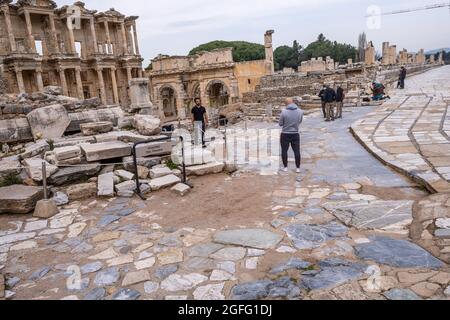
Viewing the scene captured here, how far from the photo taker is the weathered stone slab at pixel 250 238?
389 cm

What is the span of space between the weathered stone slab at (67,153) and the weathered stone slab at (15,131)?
239 centimetres

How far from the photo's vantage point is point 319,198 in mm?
5176

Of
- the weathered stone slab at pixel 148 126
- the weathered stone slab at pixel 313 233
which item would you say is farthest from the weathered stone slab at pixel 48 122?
the weathered stone slab at pixel 313 233

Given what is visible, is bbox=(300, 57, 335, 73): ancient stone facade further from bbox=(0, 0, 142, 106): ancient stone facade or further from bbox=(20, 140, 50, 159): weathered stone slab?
bbox=(20, 140, 50, 159): weathered stone slab

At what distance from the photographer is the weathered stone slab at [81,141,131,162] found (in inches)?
258

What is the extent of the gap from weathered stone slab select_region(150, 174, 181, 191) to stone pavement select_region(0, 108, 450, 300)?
0.14 metres

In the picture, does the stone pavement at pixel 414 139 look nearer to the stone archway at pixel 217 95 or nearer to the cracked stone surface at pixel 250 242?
the cracked stone surface at pixel 250 242

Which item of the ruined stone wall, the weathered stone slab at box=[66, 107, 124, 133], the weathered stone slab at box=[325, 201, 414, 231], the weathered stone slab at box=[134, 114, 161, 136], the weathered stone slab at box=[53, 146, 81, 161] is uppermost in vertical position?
the ruined stone wall

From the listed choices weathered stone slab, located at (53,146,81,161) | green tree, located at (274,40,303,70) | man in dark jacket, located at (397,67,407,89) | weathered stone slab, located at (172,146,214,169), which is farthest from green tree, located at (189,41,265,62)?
weathered stone slab, located at (53,146,81,161)

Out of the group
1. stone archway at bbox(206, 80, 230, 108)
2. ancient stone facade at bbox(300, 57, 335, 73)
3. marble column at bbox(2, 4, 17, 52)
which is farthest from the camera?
ancient stone facade at bbox(300, 57, 335, 73)

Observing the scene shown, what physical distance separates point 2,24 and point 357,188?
3624 centimetres

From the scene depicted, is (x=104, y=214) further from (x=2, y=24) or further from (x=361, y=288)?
(x=2, y=24)

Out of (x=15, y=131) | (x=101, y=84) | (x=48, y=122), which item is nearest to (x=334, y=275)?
(x=48, y=122)
